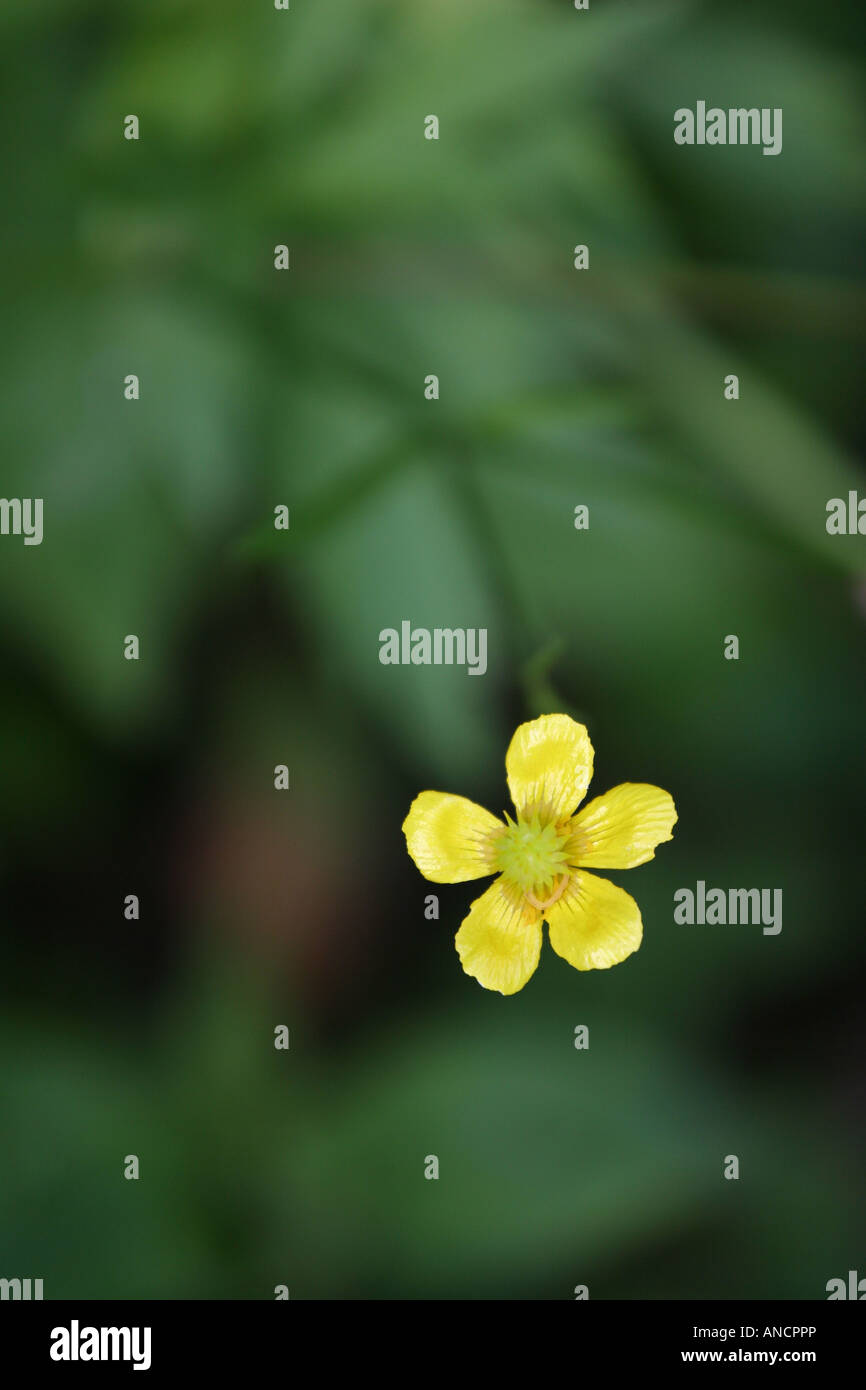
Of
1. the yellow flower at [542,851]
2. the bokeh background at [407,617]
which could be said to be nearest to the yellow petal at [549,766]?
the yellow flower at [542,851]

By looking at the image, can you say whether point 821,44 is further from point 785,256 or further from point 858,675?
point 858,675

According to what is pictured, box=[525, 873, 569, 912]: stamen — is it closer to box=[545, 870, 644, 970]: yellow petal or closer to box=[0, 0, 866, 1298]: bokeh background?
box=[545, 870, 644, 970]: yellow petal

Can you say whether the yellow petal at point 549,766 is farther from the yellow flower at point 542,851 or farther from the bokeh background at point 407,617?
the bokeh background at point 407,617

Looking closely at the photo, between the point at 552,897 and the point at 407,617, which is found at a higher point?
the point at 407,617

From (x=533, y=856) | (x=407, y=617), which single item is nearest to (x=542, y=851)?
(x=533, y=856)

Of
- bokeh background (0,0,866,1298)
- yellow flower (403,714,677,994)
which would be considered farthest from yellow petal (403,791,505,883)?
bokeh background (0,0,866,1298)

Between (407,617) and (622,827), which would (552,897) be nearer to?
(622,827)
